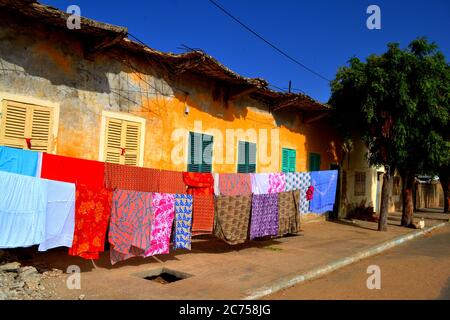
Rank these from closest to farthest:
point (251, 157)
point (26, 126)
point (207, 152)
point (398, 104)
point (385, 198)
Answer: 1. point (26, 126)
2. point (207, 152)
3. point (251, 157)
4. point (398, 104)
5. point (385, 198)

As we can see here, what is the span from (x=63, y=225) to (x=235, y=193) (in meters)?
3.63

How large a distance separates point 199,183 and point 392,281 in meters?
3.76

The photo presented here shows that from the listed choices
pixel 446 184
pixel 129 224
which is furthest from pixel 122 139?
pixel 446 184

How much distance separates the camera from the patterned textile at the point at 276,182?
8.91 metres

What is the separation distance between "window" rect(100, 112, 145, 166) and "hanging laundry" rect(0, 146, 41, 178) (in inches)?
77.5

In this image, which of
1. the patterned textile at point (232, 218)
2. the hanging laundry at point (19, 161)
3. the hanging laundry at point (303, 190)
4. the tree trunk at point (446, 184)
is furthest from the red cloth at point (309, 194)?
the tree trunk at point (446, 184)

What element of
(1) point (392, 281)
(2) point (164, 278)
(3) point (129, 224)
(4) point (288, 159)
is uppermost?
(4) point (288, 159)

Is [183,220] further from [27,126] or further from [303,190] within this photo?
[303,190]

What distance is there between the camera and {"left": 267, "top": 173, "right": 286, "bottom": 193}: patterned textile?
29.2 ft

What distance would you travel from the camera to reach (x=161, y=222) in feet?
21.6

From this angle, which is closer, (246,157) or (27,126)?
(27,126)

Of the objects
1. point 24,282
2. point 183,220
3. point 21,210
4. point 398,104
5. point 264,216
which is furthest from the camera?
point 398,104

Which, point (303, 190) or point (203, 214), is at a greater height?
point (303, 190)
